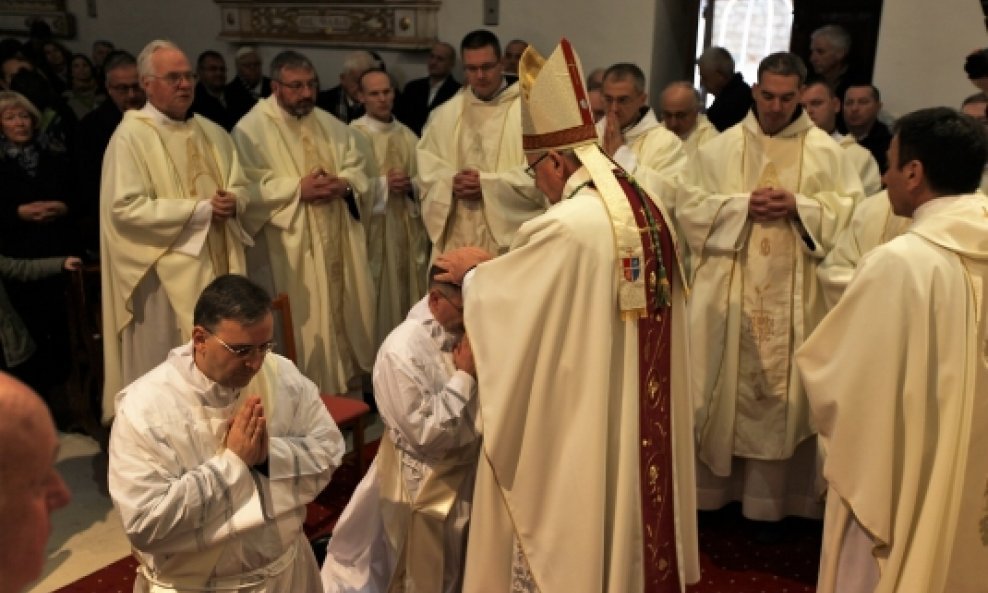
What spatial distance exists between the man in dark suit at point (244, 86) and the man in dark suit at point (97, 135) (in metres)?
2.62

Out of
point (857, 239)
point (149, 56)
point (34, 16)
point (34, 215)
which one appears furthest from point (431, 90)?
point (34, 16)

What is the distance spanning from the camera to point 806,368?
3004 mm

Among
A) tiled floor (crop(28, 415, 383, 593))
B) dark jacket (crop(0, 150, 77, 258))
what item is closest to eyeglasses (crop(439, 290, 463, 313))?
tiled floor (crop(28, 415, 383, 593))

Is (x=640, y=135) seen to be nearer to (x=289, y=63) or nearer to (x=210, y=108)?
(x=289, y=63)

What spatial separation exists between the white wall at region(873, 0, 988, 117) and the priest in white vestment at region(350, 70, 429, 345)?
3.36m

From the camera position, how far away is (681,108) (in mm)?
5277

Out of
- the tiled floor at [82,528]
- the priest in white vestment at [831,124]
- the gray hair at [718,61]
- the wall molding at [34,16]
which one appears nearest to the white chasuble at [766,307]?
the priest in white vestment at [831,124]

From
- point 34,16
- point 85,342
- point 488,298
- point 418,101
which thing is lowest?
point 85,342

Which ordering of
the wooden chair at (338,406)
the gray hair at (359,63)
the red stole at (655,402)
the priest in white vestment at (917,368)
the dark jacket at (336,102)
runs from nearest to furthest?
1. the priest in white vestment at (917,368)
2. the red stole at (655,402)
3. the wooden chair at (338,406)
4. the gray hair at (359,63)
5. the dark jacket at (336,102)

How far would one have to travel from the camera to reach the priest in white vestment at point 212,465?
101 inches

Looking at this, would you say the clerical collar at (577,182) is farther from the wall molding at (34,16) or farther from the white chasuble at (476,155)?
the wall molding at (34,16)

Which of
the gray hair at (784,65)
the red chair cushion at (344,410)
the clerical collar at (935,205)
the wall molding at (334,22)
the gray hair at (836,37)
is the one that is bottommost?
the red chair cushion at (344,410)

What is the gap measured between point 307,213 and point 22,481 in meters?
4.23

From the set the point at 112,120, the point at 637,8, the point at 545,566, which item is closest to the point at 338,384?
the point at 112,120
